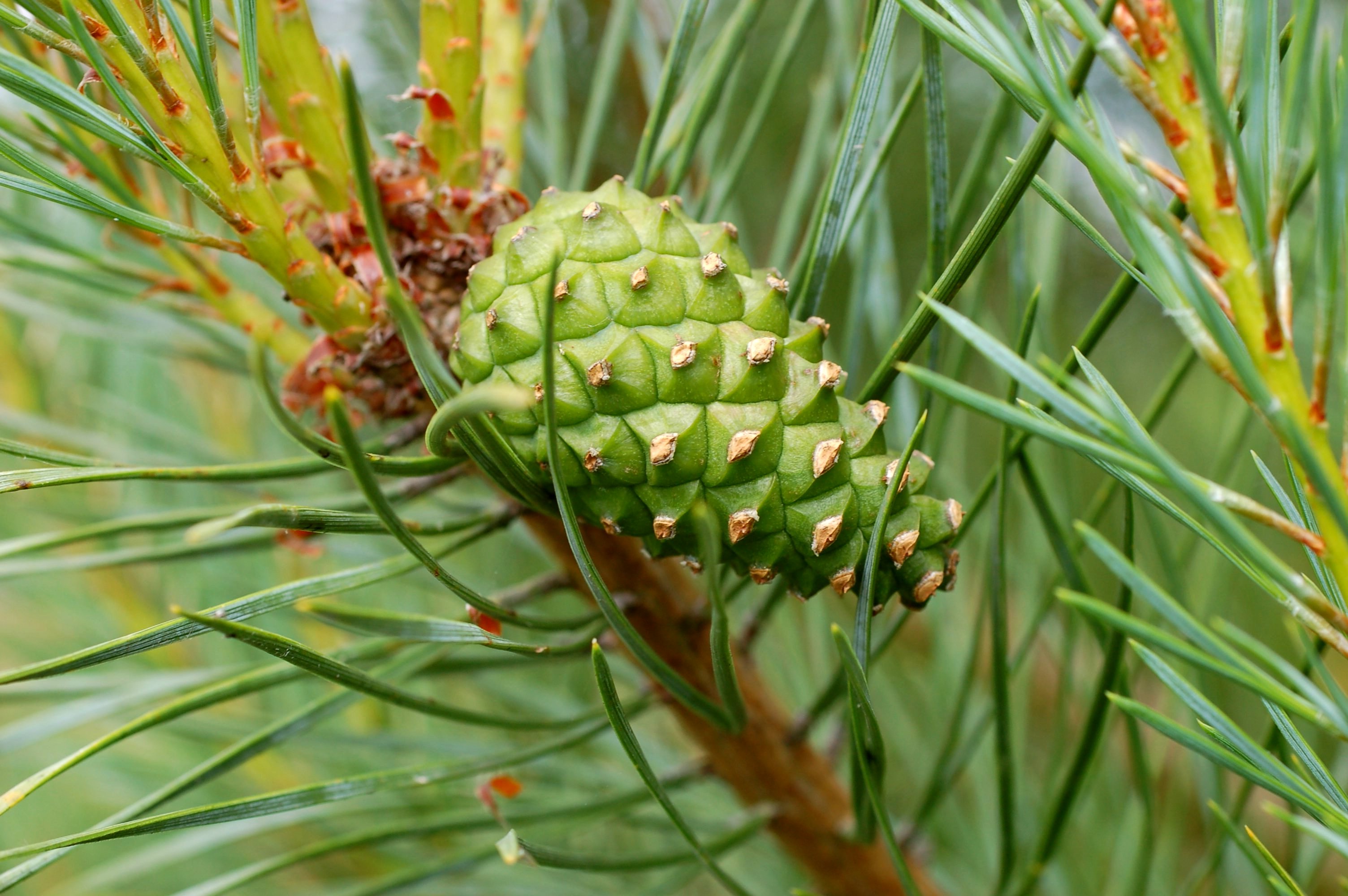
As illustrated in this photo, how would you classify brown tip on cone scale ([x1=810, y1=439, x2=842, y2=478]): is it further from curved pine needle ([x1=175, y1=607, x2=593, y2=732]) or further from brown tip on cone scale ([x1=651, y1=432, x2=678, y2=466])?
curved pine needle ([x1=175, y1=607, x2=593, y2=732])

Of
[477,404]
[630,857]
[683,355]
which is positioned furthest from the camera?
[630,857]

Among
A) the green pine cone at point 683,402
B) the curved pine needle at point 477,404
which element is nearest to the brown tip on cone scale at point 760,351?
the green pine cone at point 683,402

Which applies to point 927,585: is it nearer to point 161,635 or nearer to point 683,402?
point 683,402

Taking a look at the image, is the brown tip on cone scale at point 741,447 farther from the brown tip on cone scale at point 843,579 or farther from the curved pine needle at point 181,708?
the curved pine needle at point 181,708

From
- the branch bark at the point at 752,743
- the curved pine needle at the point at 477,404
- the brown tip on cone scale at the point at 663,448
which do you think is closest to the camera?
the curved pine needle at the point at 477,404

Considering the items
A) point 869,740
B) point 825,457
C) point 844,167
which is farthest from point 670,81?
point 869,740

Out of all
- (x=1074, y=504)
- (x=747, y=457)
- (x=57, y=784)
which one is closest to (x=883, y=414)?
(x=747, y=457)
